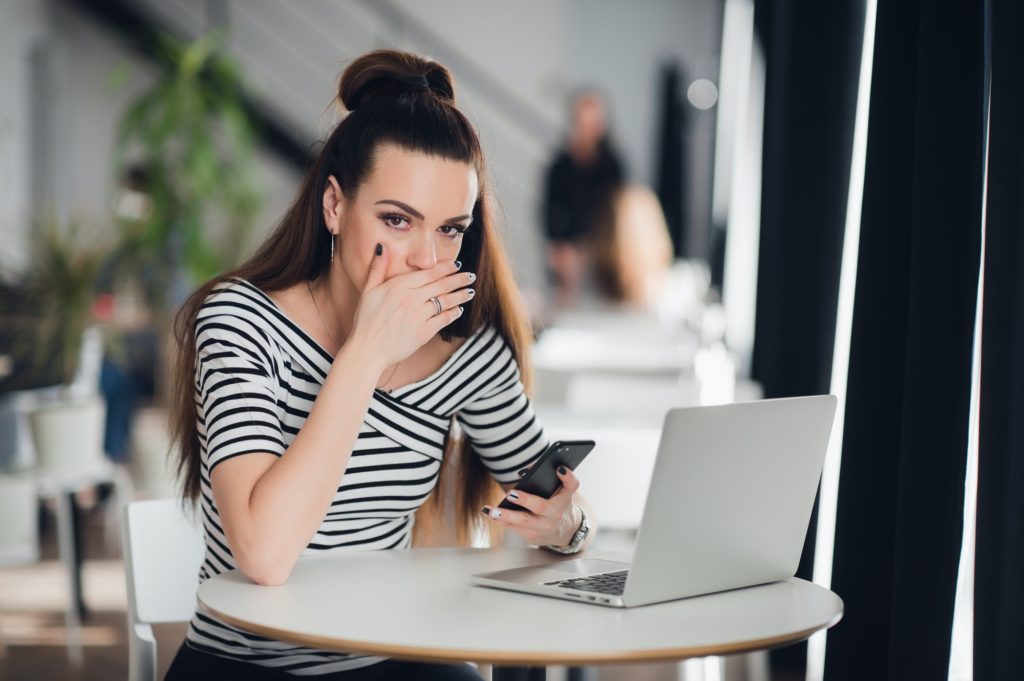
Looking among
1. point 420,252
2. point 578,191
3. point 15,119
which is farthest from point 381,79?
point 15,119

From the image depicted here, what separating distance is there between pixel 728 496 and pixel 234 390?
64 cm

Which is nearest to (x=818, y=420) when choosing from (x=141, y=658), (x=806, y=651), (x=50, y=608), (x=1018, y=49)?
(x=1018, y=49)

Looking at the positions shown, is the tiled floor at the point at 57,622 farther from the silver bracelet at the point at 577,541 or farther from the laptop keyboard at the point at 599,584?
the laptop keyboard at the point at 599,584

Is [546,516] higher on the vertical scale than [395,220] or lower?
lower

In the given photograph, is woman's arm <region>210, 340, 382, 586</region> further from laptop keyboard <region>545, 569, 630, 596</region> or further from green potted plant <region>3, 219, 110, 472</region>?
green potted plant <region>3, 219, 110, 472</region>

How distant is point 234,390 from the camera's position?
143 cm

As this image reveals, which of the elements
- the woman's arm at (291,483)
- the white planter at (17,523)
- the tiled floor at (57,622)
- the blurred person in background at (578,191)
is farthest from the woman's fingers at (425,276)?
the blurred person in background at (578,191)

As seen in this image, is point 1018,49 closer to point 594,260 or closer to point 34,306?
point 34,306

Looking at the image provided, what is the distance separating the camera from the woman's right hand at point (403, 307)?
1477 mm

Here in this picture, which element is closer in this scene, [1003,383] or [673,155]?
[1003,383]

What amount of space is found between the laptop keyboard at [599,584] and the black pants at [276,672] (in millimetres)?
229

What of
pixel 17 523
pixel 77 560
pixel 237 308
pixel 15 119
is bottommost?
pixel 77 560

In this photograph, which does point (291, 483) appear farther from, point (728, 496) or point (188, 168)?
point (188, 168)

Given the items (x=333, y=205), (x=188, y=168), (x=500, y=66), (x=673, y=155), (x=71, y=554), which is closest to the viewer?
(x=333, y=205)
